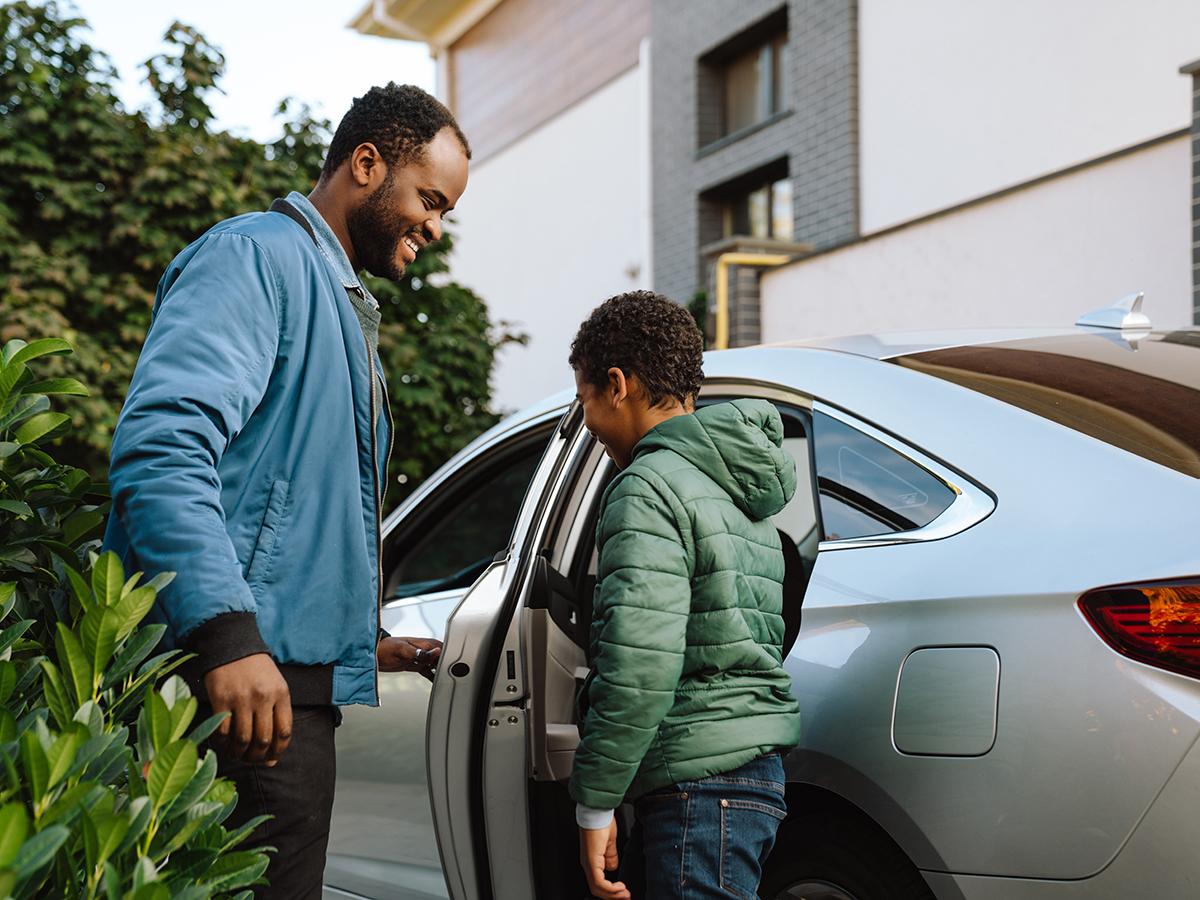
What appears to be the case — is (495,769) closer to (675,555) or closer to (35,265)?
(675,555)

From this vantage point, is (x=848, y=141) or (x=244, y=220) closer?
(x=244, y=220)

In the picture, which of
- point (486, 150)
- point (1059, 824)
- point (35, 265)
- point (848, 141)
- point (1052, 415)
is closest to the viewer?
point (1059, 824)

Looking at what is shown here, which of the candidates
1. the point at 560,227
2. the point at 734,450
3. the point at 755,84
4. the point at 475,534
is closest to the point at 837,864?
the point at 734,450

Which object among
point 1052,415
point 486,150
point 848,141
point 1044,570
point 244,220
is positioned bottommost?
point 1044,570

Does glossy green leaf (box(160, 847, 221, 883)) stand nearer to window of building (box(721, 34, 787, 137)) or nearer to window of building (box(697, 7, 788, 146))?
window of building (box(697, 7, 788, 146))

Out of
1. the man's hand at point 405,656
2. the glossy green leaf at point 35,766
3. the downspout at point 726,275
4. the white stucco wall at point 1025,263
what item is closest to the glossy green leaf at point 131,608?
the glossy green leaf at point 35,766

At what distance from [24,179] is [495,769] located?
7024 millimetres

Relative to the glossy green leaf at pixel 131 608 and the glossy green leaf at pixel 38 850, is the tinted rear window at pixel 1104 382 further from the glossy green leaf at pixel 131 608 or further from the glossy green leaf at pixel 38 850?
the glossy green leaf at pixel 38 850

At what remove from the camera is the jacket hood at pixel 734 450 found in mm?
1886

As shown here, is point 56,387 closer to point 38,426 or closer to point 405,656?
point 38,426

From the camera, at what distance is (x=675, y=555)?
1.77m

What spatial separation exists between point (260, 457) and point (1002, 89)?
7635 millimetres

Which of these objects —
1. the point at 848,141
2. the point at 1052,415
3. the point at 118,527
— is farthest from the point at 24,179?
the point at 1052,415

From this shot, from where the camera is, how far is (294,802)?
1.69 meters
